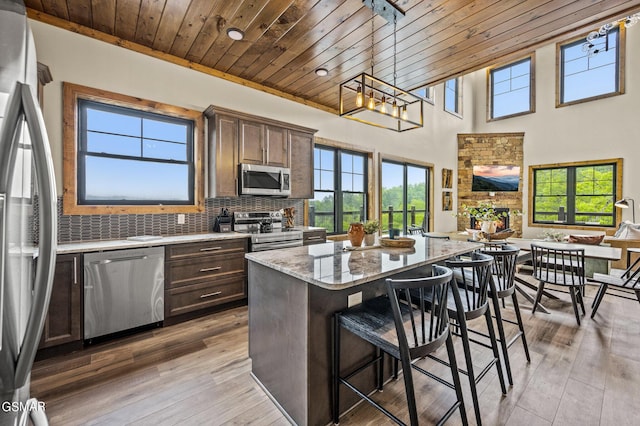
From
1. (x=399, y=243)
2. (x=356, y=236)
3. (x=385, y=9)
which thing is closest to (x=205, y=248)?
(x=356, y=236)

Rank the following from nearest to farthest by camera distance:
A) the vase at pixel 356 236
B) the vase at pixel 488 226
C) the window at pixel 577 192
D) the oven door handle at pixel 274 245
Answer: the vase at pixel 356 236
the oven door handle at pixel 274 245
the vase at pixel 488 226
the window at pixel 577 192

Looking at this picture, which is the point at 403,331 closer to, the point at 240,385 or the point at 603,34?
the point at 240,385

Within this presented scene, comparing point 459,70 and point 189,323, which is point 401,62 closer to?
point 459,70

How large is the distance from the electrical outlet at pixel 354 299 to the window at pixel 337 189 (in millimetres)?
2942

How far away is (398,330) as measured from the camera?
1353 millimetres

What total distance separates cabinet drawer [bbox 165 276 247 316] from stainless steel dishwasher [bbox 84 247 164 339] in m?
0.11

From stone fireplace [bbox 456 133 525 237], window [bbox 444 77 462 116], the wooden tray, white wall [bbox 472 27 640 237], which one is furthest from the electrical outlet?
white wall [bbox 472 27 640 237]

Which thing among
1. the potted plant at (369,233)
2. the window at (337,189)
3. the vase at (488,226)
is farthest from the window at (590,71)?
the potted plant at (369,233)

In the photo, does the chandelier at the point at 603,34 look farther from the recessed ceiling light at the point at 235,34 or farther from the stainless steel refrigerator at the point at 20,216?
the stainless steel refrigerator at the point at 20,216

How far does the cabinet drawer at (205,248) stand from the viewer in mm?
2898

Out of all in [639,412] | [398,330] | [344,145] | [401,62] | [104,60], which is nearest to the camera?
[398,330]

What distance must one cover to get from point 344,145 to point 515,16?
113 inches

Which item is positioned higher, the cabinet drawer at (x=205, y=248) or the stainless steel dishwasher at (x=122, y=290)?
the cabinet drawer at (x=205, y=248)

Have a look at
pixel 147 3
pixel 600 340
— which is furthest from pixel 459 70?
pixel 147 3
